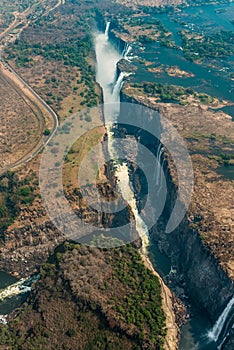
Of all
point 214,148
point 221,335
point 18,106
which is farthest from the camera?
point 18,106

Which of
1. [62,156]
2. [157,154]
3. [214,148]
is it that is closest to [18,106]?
[62,156]

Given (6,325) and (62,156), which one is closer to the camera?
(6,325)

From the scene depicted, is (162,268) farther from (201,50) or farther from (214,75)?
(201,50)

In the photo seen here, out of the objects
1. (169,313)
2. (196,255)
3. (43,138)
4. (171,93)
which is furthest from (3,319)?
(171,93)

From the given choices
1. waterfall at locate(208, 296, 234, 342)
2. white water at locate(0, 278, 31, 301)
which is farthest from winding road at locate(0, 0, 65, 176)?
waterfall at locate(208, 296, 234, 342)

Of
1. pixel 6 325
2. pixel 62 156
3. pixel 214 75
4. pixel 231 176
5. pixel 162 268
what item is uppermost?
pixel 214 75

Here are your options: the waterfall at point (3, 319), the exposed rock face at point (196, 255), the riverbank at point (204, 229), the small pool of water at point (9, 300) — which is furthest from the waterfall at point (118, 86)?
the waterfall at point (3, 319)

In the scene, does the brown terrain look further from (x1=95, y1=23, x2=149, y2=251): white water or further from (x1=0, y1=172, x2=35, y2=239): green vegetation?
(x1=0, y1=172, x2=35, y2=239): green vegetation
